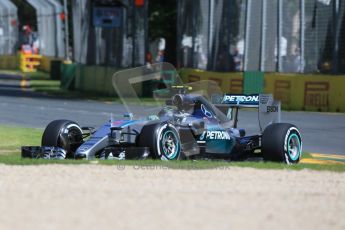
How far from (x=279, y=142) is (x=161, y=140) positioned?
1.62 meters

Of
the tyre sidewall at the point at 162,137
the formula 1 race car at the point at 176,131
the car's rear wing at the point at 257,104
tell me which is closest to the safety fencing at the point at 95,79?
the car's rear wing at the point at 257,104

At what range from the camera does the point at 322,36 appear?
24359mm

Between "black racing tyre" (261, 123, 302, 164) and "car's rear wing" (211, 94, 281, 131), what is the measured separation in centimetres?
65

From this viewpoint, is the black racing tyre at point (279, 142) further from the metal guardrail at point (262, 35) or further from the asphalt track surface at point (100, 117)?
the metal guardrail at point (262, 35)

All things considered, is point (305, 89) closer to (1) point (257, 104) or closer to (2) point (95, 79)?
(1) point (257, 104)

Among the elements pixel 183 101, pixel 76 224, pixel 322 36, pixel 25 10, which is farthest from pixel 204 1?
pixel 25 10

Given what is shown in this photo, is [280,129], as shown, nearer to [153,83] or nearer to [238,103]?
[238,103]

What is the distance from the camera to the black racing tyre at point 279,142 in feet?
39.1

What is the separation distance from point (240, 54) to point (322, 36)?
3.76 m

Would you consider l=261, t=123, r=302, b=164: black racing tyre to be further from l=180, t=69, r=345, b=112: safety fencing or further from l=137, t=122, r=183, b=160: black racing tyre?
l=180, t=69, r=345, b=112: safety fencing

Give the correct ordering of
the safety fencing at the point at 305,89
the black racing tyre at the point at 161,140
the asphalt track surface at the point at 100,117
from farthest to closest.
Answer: the safety fencing at the point at 305,89 < the asphalt track surface at the point at 100,117 < the black racing tyre at the point at 161,140

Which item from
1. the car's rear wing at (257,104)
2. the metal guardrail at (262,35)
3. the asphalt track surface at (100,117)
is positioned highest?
the metal guardrail at (262,35)

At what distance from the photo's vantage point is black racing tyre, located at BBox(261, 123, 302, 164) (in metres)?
11.9

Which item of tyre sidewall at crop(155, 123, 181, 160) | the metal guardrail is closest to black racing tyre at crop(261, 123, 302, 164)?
tyre sidewall at crop(155, 123, 181, 160)
